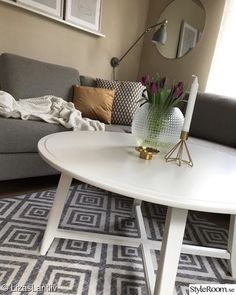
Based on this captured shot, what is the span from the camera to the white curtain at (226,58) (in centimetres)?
262

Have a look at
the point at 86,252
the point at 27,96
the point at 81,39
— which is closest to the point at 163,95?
the point at 86,252

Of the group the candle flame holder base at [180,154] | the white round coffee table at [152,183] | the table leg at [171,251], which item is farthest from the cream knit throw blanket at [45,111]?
the table leg at [171,251]

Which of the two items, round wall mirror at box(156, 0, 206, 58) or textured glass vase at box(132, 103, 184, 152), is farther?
round wall mirror at box(156, 0, 206, 58)

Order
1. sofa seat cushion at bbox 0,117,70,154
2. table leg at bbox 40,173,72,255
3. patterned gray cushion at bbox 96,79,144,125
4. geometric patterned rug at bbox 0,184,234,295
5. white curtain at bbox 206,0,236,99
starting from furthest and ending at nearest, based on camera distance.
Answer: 1. white curtain at bbox 206,0,236,99
2. patterned gray cushion at bbox 96,79,144,125
3. sofa seat cushion at bbox 0,117,70,154
4. table leg at bbox 40,173,72,255
5. geometric patterned rug at bbox 0,184,234,295

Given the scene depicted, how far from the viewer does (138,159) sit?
1054 millimetres

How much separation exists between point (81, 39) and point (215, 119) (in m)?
1.45

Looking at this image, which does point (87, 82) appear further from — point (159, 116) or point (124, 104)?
point (159, 116)

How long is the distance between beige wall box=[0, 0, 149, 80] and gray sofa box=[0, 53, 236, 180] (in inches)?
10.5

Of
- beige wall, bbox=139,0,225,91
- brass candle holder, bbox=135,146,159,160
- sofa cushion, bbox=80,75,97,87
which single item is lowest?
brass candle holder, bbox=135,146,159,160

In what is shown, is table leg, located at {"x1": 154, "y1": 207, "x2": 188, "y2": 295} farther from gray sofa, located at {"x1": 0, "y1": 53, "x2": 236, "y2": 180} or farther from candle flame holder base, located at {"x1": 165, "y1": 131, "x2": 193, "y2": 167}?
gray sofa, located at {"x1": 0, "y1": 53, "x2": 236, "y2": 180}

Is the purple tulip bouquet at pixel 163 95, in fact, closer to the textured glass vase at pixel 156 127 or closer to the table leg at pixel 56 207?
the textured glass vase at pixel 156 127

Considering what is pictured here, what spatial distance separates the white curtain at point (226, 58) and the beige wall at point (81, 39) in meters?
0.97

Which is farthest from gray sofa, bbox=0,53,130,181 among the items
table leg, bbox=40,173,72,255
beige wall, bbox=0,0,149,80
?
table leg, bbox=40,173,72,255

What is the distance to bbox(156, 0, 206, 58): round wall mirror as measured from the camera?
291 cm
